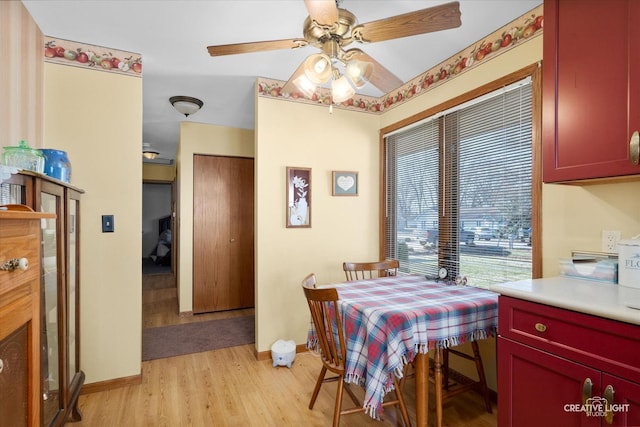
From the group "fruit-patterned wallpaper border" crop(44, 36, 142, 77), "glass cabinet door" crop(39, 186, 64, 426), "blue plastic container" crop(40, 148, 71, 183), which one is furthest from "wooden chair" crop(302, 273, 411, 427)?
"fruit-patterned wallpaper border" crop(44, 36, 142, 77)

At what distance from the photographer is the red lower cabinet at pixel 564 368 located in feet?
3.31

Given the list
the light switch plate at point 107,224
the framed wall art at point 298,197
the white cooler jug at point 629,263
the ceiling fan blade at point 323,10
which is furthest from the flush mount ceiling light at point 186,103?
the white cooler jug at point 629,263

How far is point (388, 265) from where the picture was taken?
259 centimetres

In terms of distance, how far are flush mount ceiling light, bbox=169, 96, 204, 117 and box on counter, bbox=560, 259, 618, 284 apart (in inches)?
130

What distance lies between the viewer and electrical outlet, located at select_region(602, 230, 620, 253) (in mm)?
1536

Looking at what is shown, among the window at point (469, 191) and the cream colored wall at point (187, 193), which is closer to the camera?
the window at point (469, 191)

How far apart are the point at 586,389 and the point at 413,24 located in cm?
152

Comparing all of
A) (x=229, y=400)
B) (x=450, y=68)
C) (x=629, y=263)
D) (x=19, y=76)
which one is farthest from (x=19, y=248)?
(x=450, y=68)

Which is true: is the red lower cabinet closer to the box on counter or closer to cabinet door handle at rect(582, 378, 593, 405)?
cabinet door handle at rect(582, 378, 593, 405)

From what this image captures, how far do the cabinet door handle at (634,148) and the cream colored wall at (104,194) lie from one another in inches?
112

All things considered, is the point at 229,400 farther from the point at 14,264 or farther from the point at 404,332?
the point at 14,264

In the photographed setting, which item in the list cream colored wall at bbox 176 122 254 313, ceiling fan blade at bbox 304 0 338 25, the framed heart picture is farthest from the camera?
cream colored wall at bbox 176 122 254 313

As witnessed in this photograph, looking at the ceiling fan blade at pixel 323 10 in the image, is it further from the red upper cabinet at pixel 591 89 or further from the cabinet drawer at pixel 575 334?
the cabinet drawer at pixel 575 334

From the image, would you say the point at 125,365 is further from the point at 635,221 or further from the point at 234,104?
the point at 635,221
